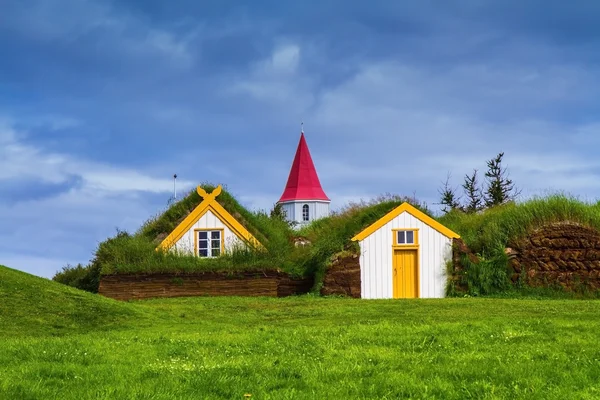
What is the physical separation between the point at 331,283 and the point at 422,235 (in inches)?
179

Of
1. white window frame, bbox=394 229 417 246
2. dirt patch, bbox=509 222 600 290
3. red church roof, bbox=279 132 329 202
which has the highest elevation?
red church roof, bbox=279 132 329 202

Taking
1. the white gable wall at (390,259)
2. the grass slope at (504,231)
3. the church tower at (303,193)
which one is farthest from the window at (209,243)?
the church tower at (303,193)

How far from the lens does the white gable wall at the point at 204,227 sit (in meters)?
34.5

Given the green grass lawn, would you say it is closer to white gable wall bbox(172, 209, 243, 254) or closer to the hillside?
the hillside

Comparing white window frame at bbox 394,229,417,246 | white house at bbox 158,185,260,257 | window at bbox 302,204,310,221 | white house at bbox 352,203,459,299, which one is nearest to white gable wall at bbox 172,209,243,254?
white house at bbox 158,185,260,257

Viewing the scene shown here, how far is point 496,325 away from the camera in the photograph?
15.7 meters

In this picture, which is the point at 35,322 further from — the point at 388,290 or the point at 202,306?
the point at 388,290

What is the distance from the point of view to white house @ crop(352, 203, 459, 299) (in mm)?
31219

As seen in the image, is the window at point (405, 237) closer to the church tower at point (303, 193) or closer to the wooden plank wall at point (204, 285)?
the wooden plank wall at point (204, 285)

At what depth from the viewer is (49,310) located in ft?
66.7

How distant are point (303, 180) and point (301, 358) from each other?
68.2 m

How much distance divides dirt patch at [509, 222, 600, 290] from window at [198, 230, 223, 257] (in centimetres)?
1330

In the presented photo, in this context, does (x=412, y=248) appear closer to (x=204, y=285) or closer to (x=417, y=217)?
(x=417, y=217)

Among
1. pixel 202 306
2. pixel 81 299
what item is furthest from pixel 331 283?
pixel 81 299
